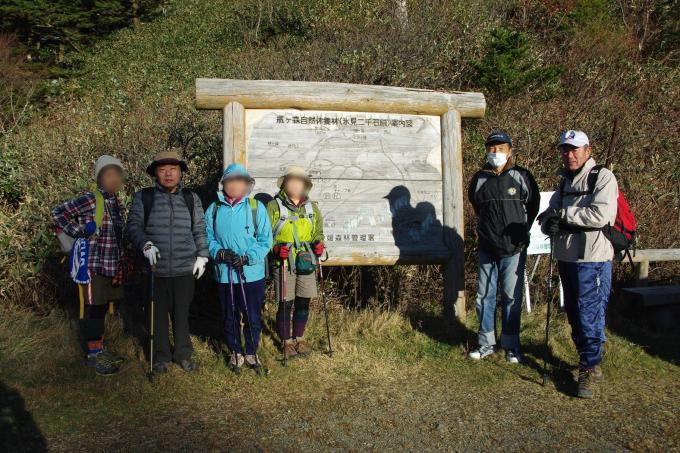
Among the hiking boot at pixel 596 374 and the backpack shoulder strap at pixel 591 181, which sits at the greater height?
the backpack shoulder strap at pixel 591 181

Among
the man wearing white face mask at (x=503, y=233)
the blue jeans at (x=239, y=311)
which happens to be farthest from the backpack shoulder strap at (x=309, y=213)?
the man wearing white face mask at (x=503, y=233)

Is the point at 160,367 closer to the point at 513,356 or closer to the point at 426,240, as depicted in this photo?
the point at 426,240

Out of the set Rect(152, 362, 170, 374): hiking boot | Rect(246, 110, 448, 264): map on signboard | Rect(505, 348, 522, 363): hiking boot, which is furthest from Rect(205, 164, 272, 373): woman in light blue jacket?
Rect(505, 348, 522, 363): hiking boot

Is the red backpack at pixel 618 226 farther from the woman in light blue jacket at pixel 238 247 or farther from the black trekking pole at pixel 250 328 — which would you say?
the black trekking pole at pixel 250 328

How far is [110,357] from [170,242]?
1147 millimetres

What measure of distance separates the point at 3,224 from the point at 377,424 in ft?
16.5

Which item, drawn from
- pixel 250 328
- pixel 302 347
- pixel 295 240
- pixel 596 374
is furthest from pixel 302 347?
pixel 596 374

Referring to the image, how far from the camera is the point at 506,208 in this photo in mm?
4855

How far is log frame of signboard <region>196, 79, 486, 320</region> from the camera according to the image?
17.6 feet

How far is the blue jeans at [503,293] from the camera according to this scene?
16.3 feet

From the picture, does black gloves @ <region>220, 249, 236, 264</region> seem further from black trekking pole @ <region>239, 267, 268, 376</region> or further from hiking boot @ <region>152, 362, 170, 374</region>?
hiking boot @ <region>152, 362, 170, 374</region>

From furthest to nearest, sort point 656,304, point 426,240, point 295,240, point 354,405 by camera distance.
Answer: point 656,304 < point 426,240 < point 295,240 < point 354,405

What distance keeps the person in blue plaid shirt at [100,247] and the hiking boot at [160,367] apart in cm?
32

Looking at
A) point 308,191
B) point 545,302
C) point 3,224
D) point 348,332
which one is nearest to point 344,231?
point 308,191
